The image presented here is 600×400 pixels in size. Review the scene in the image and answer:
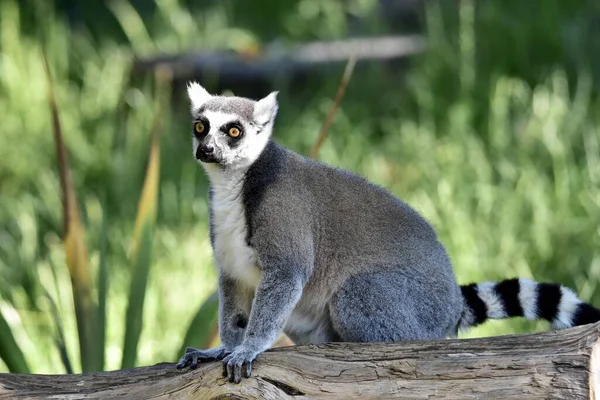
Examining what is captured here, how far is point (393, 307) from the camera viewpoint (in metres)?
3.31

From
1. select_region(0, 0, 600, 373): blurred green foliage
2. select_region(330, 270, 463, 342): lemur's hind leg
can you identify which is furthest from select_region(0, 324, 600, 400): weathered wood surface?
select_region(0, 0, 600, 373): blurred green foliage

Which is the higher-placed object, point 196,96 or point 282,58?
point 282,58

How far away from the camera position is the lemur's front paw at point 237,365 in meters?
2.88

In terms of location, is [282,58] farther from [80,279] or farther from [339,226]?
[339,226]

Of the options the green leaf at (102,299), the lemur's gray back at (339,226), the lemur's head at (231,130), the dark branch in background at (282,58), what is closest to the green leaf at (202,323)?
the green leaf at (102,299)

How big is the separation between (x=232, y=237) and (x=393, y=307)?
2.16 feet

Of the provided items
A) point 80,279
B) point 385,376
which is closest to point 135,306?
point 80,279

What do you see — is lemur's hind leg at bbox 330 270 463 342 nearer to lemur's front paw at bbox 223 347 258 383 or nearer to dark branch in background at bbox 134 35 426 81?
lemur's front paw at bbox 223 347 258 383

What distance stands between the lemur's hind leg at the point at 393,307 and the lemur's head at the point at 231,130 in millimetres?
627

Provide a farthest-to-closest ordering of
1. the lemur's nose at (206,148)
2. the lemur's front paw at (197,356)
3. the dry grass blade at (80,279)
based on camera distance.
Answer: the dry grass blade at (80,279)
the lemur's nose at (206,148)
the lemur's front paw at (197,356)

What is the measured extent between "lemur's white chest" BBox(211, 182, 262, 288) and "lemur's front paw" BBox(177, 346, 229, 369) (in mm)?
308

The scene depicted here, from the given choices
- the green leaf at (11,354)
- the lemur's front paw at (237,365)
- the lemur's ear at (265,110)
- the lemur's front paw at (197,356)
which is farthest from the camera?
the green leaf at (11,354)

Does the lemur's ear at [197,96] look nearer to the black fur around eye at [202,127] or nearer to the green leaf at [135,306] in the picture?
the black fur around eye at [202,127]

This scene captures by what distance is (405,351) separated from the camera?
2814 millimetres
